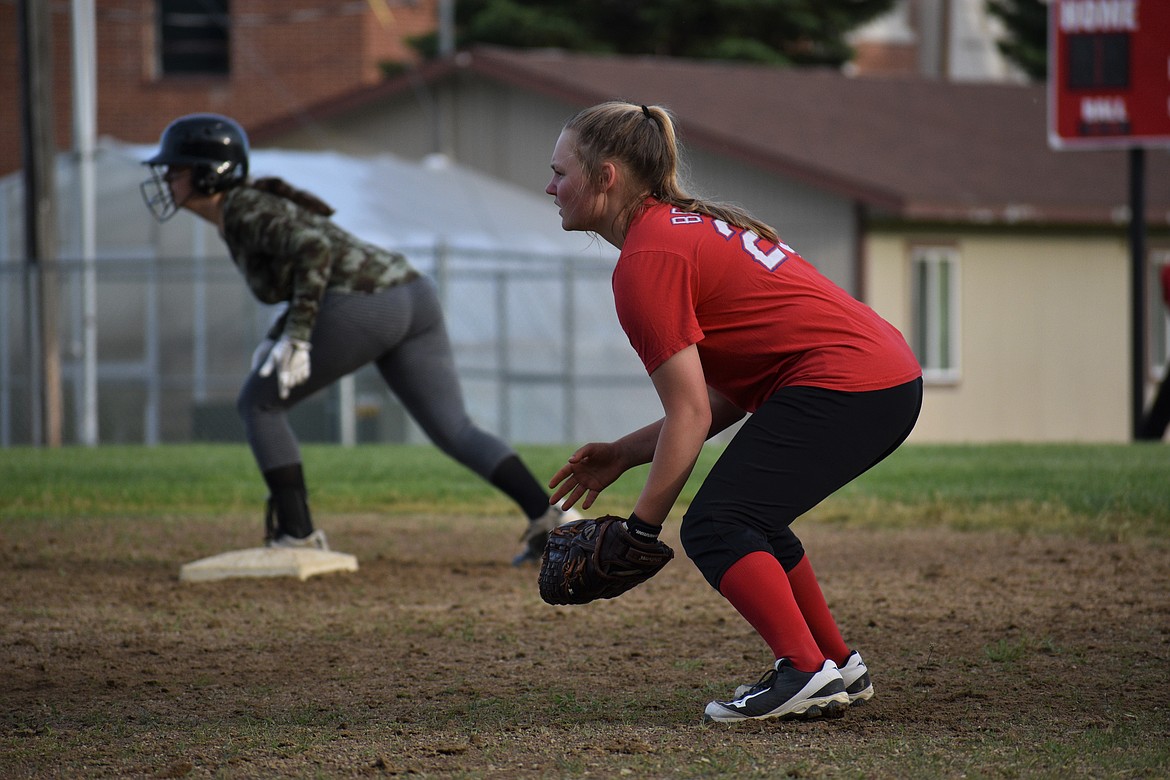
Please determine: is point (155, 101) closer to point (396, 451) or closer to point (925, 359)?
point (925, 359)

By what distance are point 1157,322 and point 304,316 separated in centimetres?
1837

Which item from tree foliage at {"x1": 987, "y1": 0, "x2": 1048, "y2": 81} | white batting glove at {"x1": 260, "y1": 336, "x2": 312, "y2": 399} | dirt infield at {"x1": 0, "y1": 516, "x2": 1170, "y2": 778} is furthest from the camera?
tree foliage at {"x1": 987, "y1": 0, "x2": 1048, "y2": 81}

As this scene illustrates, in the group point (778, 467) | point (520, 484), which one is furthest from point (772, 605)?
point (520, 484)

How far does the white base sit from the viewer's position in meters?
6.39

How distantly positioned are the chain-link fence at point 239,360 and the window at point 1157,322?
812 centimetres

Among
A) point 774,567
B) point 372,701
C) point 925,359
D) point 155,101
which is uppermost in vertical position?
point 155,101

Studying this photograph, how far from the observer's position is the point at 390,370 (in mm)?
6527

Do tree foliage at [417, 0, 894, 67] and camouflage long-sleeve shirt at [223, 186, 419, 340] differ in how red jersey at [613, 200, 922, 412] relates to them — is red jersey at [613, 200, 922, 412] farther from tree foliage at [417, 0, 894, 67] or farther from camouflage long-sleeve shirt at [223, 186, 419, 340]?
tree foliage at [417, 0, 894, 67]

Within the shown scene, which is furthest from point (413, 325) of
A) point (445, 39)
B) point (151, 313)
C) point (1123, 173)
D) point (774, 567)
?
point (445, 39)

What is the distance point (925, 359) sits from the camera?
20922mm

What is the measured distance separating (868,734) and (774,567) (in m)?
0.46

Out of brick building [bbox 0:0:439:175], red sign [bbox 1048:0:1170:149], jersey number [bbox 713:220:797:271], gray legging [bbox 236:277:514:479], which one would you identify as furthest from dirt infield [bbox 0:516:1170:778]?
brick building [bbox 0:0:439:175]

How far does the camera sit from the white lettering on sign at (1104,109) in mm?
14820

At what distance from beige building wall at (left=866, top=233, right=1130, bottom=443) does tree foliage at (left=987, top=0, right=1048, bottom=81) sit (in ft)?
42.9
